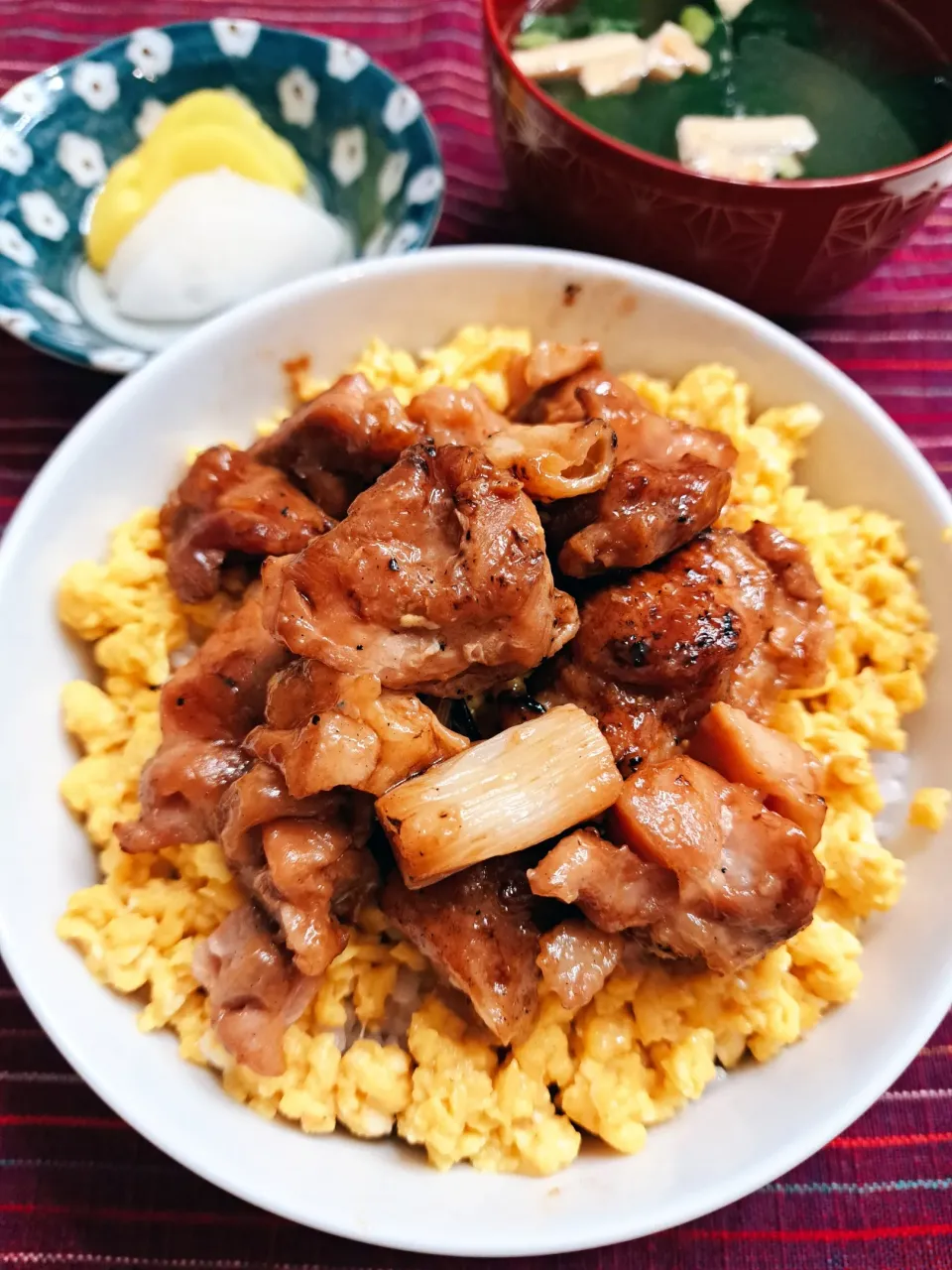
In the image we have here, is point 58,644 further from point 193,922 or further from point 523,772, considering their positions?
point 523,772

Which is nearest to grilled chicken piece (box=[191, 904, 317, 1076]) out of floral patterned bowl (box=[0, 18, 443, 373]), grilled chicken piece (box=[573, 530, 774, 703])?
grilled chicken piece (box=[573, 530, 774, 703])

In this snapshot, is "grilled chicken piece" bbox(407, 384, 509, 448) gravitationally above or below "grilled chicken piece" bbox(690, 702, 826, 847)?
above

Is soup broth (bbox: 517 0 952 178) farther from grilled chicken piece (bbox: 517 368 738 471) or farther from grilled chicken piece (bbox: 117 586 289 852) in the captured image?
grilled chicken piece (bbox: 117 586 289 852)

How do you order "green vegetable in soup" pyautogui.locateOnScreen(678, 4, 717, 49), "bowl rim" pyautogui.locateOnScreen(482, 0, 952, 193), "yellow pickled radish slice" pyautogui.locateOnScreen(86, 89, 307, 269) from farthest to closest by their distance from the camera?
"yellow pickled radish slice" pyautogui.locateOnScreen(86, 89, 307, 269), "green vegetable in soup" pyautogui.locateOnScreen(678, 4, 717, 49), "bowl rim" pyautogui.locateOnScreen(482, 0, 952, 193)

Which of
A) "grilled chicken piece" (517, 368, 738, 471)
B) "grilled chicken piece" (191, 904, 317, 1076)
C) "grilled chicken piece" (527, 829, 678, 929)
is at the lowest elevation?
"grilled chicken piece" (191, 904, 317, 1076)

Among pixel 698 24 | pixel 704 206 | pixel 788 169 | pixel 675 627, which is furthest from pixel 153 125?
pixel 675 627

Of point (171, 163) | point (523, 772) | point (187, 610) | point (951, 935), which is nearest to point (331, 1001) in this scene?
point (523, 772)
